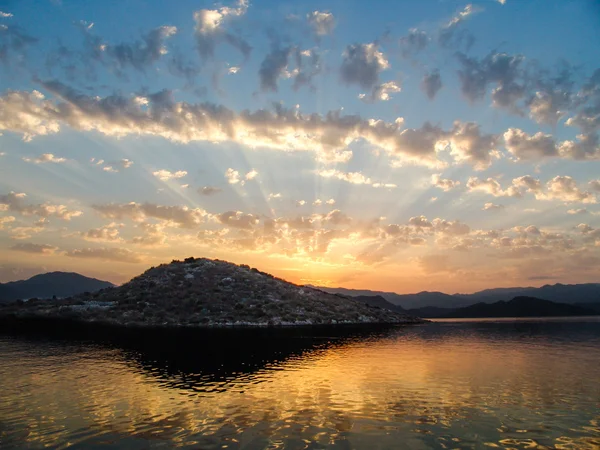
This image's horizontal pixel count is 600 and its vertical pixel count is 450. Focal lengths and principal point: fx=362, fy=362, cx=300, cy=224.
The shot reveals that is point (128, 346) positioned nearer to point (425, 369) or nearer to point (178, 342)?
point (178, 342)

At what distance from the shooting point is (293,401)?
37219mm

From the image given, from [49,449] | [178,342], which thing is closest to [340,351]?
[178,342]

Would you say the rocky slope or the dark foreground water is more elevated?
the rocky slope

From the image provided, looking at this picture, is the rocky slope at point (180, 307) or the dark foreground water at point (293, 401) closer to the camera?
the dark foreground water at point (293, 401)

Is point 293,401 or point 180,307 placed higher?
point 180,307

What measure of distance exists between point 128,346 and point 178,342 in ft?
39.0

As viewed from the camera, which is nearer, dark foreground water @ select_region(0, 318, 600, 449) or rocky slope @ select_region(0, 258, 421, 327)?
dark foreground water @ select_region(0, 318, 600, 449)

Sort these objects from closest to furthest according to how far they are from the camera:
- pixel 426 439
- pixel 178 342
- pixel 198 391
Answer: pixel 426 439, pixel 198 391, pixel 178 342

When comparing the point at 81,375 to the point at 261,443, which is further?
the point at 81,375

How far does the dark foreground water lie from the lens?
26.2 m

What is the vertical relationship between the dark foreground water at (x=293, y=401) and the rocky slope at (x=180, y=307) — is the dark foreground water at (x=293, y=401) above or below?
below

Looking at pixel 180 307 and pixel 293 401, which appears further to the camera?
pixel 180 307

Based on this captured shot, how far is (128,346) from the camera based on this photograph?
264 ft

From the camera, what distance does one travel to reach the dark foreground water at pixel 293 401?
85.8 feet
